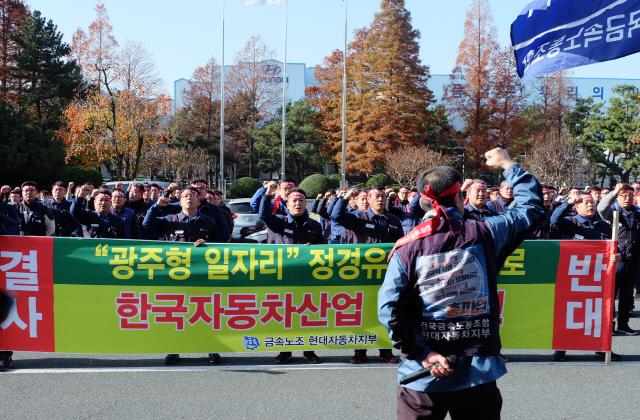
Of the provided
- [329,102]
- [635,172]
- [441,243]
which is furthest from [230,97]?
[441,243]

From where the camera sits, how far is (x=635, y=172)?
3922 cm

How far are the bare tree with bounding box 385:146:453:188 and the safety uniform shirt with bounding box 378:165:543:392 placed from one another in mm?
30663

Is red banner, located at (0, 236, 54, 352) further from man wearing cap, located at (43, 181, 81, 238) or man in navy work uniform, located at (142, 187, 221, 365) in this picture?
man wearing cap, located at (43, 181, 81, 238)

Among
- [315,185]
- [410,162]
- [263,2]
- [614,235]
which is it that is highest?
[263,2]

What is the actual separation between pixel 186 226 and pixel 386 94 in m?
32.6

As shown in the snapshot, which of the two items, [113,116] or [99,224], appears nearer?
[99,224]

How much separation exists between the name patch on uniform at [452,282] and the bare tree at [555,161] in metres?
35.0

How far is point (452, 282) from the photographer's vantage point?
2.67 m

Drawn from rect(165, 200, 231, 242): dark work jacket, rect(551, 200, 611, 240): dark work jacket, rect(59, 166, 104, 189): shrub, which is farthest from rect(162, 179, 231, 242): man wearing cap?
rect(59, 166, 104, 189): shrub

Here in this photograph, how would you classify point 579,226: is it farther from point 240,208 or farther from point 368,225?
point 240,208

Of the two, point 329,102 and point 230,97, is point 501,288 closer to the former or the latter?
point 329,102

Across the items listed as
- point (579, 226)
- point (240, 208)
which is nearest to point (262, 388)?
point (579, 226)

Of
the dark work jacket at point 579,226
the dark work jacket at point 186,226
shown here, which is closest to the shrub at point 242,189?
the dark work jacket at point 579,226

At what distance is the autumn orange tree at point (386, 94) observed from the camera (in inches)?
1467
